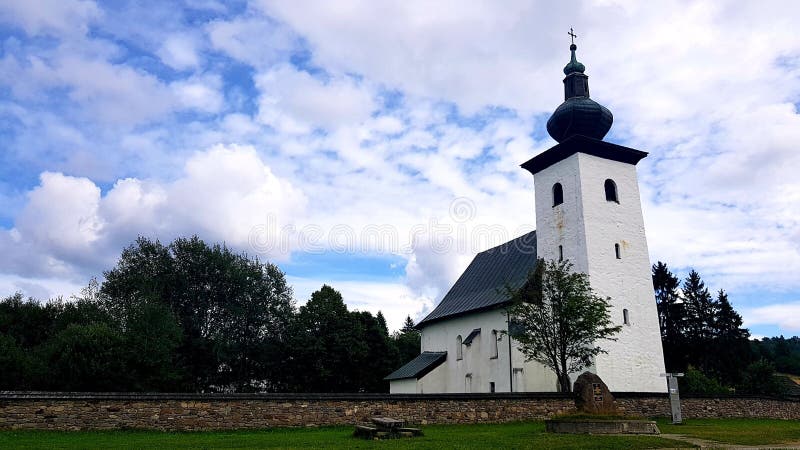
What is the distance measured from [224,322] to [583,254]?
32.6 meters

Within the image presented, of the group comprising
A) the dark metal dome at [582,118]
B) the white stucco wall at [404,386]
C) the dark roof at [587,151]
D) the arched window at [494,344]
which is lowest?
the white stucco wall at [404,386]

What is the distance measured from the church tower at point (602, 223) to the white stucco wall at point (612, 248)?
0.15 feet

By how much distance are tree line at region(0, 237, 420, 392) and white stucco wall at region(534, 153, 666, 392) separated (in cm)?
2287

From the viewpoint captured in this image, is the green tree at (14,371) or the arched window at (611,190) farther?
the green tree at (14,371)

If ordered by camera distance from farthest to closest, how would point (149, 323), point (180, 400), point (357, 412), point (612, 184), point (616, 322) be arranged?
point (149, 323) < point (612, 184) < point (616, 322) < point (357, 412) < point (180, 400)

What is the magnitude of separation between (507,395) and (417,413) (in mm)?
3685

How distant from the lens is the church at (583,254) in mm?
29781

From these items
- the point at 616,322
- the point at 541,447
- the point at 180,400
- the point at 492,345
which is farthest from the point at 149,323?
the point at 541,447

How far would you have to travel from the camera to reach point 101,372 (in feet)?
115

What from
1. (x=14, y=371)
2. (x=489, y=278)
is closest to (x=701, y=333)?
(x=489, y=278)

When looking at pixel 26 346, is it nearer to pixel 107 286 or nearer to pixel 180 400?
pixel 107 286

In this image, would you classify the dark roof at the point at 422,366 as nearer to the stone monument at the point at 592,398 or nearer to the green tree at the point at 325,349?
the green tree at the point at 325,349

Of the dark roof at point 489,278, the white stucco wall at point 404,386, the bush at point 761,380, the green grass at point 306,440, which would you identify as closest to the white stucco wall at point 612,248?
the dark roof at point 489,278

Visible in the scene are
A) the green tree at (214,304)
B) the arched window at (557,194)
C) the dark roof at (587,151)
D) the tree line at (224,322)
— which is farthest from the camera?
the green tree at (214,304)
